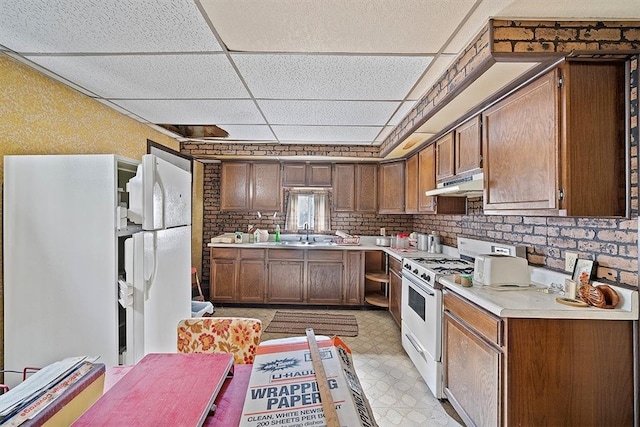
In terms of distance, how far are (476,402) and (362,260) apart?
262 cm

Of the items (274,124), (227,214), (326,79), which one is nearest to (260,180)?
(227,214)

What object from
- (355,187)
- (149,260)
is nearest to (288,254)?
(355,187)

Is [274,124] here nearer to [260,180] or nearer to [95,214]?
[260,180]

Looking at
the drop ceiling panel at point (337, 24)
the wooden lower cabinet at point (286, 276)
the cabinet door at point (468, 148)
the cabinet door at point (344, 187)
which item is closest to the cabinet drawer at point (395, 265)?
the cabinet door at point (344, 187)

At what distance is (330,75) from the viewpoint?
6.86ft

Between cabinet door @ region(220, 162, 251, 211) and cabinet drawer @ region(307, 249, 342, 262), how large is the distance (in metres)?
1.22

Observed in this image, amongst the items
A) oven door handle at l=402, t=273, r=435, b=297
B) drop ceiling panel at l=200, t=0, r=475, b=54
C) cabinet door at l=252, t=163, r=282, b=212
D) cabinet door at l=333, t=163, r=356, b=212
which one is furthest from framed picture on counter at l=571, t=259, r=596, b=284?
cabinet door at l=252, t=163, r=282, b=212

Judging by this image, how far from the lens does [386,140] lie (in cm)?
395

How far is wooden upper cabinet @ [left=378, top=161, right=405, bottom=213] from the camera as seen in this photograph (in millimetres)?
4449

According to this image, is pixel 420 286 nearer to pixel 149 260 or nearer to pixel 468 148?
pixel 468 148

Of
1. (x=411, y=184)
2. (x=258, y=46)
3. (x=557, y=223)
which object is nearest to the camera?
(x=258, y=46)

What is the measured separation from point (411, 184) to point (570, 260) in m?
2.30

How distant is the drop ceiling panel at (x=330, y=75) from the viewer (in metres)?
1.90

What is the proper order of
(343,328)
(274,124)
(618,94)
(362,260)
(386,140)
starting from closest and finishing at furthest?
1. (618,94)
2. (274,124)
3. (343,328)
4. (386,140)
5. (362,260)
